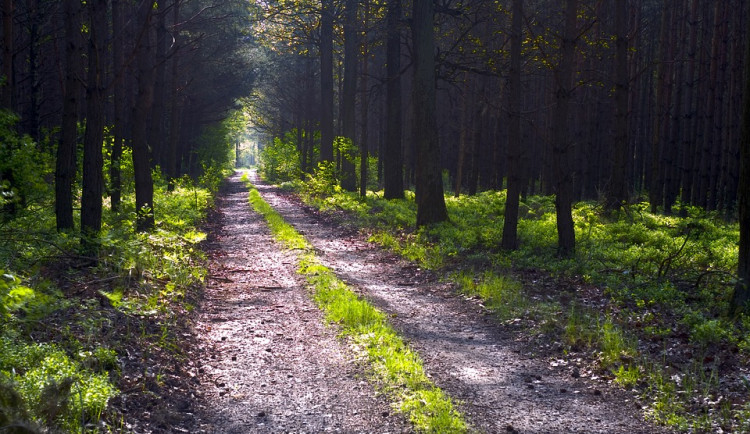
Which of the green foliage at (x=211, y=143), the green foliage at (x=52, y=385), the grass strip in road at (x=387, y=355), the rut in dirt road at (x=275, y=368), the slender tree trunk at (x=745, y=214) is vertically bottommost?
the rut in dirt road at (x=275, y=368)

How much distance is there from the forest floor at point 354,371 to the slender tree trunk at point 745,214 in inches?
90.6

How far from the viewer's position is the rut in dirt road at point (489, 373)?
4953 mm

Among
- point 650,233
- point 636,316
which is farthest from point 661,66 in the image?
point 636,316

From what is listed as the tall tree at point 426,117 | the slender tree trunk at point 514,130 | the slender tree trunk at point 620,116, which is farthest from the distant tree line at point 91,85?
the slender tree trunk at point 620,116

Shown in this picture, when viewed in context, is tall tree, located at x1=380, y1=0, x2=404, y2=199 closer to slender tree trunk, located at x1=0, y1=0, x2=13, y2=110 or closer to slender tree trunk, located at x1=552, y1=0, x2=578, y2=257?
slender tree trunk, located at x1=552, y1=0, x2=578, y2=257

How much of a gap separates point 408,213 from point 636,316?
37.9 feet

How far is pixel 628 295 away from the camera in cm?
851

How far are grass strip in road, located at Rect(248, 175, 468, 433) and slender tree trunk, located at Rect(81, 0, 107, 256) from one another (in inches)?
150

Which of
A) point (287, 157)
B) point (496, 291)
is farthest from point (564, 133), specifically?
point (287, 157)

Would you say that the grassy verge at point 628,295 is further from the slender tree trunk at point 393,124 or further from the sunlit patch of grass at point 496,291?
the slender tree trunk at point 393,124

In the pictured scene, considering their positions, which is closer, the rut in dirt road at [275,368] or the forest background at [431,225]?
the rut in dirt road at [275,368]

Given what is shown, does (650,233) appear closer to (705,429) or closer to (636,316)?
(636,316)

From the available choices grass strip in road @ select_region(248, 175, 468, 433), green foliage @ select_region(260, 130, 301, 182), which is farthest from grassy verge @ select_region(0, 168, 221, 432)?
green foliage @ select_region(260, 130, 301, 182)

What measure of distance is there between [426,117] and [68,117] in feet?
27.4
